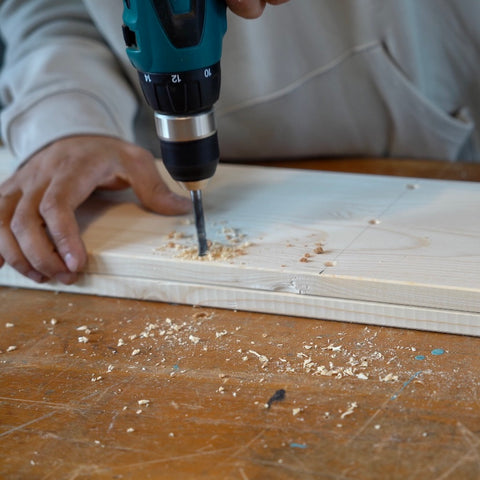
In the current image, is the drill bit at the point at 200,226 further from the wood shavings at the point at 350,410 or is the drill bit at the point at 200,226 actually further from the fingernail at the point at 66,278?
the wood shavings at the point at 350,410

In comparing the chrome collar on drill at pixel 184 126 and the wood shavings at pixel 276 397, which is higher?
the chrome collar on drill at pixel 184 126

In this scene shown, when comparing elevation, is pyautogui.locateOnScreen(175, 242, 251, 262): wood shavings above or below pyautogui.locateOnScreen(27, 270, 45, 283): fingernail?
above

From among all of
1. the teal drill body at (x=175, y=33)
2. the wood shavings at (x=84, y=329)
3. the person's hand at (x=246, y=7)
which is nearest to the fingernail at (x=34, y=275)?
the wood shavings at (x=84, y=329)

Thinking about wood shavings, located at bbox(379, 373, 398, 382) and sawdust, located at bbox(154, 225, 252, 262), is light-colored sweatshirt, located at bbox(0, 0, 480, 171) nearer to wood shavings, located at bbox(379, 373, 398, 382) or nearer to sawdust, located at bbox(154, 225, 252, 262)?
sawdust, located at bbox(154, 225, 252, 262)

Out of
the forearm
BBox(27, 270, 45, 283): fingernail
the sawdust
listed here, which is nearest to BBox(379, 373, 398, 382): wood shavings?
the sawdust

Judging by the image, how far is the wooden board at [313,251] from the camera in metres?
0.95

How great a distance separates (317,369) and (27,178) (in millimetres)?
649

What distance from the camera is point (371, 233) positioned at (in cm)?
109

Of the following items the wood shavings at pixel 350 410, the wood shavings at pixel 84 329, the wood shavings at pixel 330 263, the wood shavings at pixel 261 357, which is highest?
the wood shavings at pixel 330 263

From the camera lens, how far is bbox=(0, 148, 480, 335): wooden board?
3.12 ft

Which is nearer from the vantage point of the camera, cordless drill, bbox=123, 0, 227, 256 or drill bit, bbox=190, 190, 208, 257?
cordless drill, bbox=123, 0, 227, 256

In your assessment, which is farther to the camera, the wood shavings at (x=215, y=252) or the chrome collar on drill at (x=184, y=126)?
the wood shavings at (x=215, y=252)

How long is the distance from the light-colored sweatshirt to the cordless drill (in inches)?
16.2

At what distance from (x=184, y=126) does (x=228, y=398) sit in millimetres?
360
